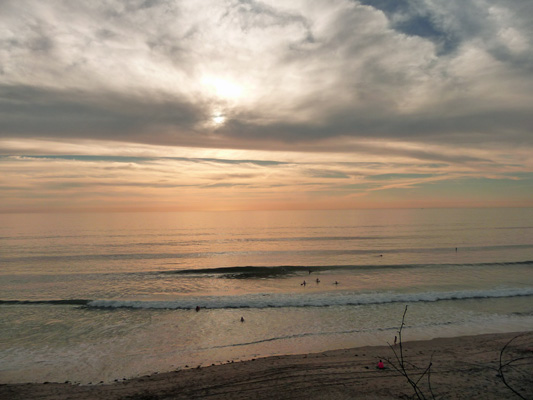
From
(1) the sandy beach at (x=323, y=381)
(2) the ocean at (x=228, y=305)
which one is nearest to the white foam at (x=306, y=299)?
(2) the ocean at (x=228, y=305)

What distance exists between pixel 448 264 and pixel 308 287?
20388 millimetres

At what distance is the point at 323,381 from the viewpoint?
11992 millimetres

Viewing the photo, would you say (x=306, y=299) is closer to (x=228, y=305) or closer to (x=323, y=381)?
(x=228, y=305)

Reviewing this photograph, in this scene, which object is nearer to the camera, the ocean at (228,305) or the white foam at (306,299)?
the ocean at (228,305)

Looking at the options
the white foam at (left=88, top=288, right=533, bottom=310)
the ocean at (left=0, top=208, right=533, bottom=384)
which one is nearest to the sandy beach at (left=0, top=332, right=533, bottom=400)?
the ocean at (left=0, top=208, right=533, bottom=384)

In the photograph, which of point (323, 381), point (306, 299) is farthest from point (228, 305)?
point (323, 381)

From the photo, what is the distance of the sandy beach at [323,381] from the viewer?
11266mm

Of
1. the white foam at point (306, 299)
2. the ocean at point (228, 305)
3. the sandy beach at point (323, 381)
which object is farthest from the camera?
the white foam at point (306, 299)

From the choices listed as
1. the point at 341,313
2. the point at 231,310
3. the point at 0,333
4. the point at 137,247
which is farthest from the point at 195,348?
the point at 137,247

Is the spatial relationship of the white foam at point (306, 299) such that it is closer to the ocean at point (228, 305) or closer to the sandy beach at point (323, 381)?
the ocean at point (228, 305)

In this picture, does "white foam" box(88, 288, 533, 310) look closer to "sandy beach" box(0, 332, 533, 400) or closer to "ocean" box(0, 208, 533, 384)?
"ocean" box(0, 208, 533, 384)

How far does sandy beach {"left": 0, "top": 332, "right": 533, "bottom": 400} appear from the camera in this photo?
1127cm

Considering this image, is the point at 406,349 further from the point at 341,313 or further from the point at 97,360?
the point at 97,360

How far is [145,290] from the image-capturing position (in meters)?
29.8
